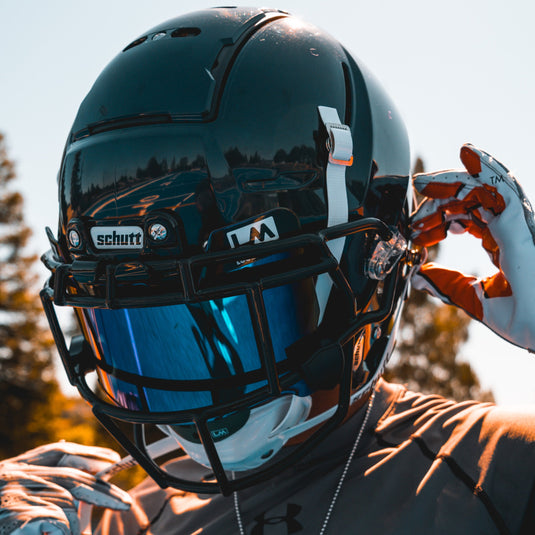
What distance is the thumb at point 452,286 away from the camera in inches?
65.4

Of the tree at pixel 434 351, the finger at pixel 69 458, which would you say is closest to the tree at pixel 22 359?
the tree at pixel 434 351

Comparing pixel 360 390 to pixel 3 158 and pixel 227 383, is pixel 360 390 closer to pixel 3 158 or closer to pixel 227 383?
pixel 227 383

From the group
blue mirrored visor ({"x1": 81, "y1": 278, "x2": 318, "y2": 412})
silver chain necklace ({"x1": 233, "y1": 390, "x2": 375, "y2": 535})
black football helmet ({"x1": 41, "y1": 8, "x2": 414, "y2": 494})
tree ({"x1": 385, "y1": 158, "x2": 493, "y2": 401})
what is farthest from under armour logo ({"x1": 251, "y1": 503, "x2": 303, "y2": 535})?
tree ({"x1": 385, "y1": 158, "x2": 493, "y2": 401})

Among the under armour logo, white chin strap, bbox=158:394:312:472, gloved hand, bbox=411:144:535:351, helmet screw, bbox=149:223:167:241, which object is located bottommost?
the under armour logo

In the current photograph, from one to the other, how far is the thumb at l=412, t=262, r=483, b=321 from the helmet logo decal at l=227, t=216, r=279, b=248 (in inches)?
26.7

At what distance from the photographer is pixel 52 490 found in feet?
5.58

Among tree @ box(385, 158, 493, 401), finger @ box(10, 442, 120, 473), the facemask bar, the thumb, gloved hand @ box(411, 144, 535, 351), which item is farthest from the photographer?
tree @ box(385, 158, 493, 401)

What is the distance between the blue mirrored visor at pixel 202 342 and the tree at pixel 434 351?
10.8 m

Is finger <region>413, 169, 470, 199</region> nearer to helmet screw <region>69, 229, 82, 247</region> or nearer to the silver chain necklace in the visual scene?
the silver chain necklace

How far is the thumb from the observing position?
65.4 inches

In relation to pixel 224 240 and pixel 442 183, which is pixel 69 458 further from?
pixel 442 183

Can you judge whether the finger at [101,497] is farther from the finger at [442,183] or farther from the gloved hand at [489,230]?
the finger at [442,183]

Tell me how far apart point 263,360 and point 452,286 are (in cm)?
74

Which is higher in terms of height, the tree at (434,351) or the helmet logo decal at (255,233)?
the helmet logo decal at (255,233)
